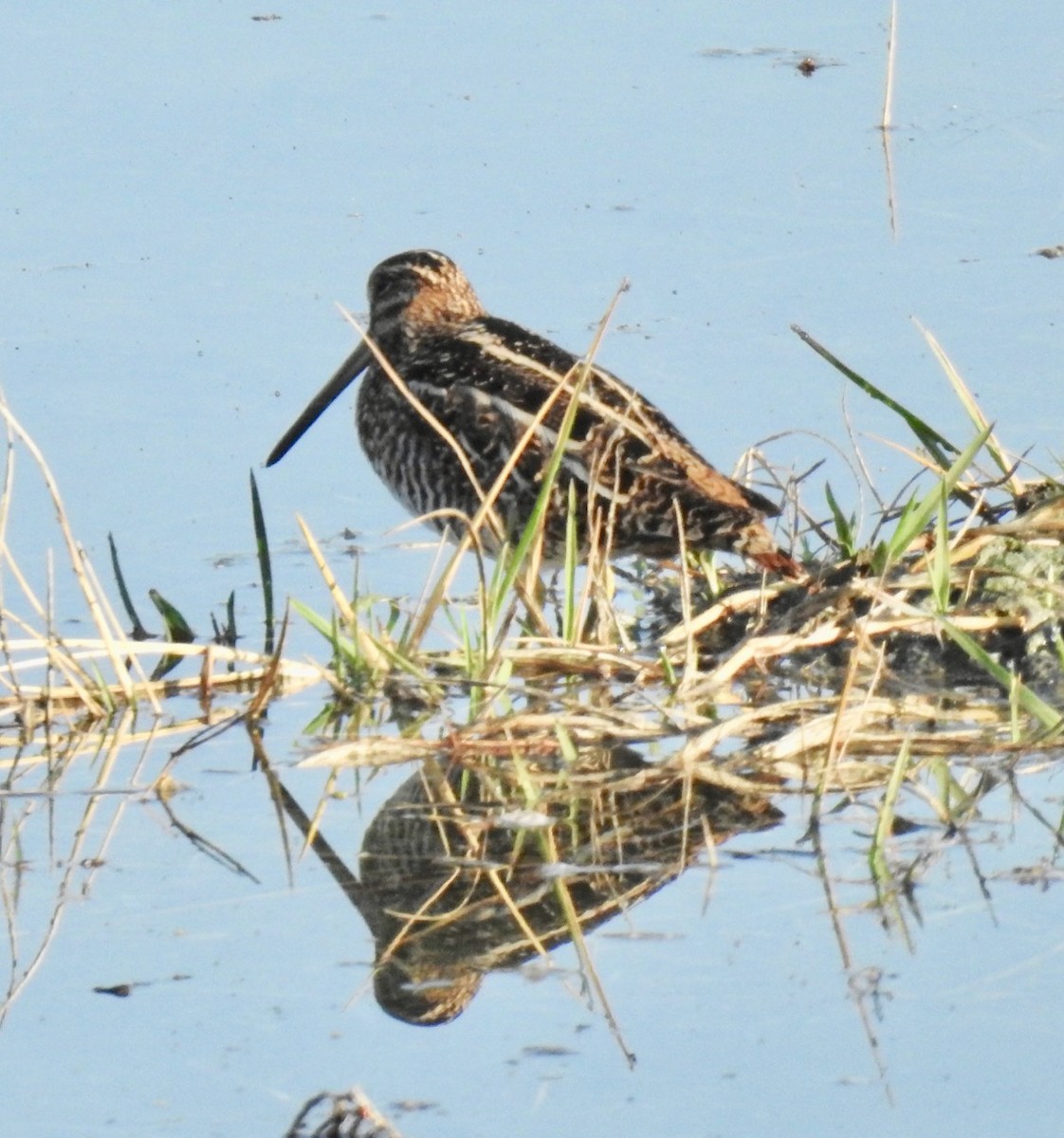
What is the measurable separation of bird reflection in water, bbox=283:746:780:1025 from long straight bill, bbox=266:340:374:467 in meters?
1.85

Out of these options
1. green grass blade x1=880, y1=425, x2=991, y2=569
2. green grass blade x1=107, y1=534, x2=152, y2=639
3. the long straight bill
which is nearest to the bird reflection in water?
green grass blade x1=880, y1=425, x2=991, y2=569

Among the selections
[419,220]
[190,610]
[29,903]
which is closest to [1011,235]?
[419,220]

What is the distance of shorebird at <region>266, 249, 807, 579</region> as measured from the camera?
5.01 m

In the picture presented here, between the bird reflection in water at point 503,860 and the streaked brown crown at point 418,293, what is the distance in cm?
222

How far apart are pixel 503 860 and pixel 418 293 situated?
269 centimetres

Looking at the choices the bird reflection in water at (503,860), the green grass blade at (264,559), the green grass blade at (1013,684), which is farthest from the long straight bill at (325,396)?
the green grass blade at (1013,684)

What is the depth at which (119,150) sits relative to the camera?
7445mm

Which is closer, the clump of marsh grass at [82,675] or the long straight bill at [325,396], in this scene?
the clump of marsh grass at [82,675]

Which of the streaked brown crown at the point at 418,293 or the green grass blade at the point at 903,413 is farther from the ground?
the green grass blade at the point at 903,413

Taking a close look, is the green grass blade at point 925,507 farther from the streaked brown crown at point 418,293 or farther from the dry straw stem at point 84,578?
the streaked brown crown at point 418,293

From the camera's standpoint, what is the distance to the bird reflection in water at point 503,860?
3.46m

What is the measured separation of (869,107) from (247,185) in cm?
207

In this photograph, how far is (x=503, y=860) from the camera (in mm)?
3793

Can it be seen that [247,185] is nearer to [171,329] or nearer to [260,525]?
[171,329]
